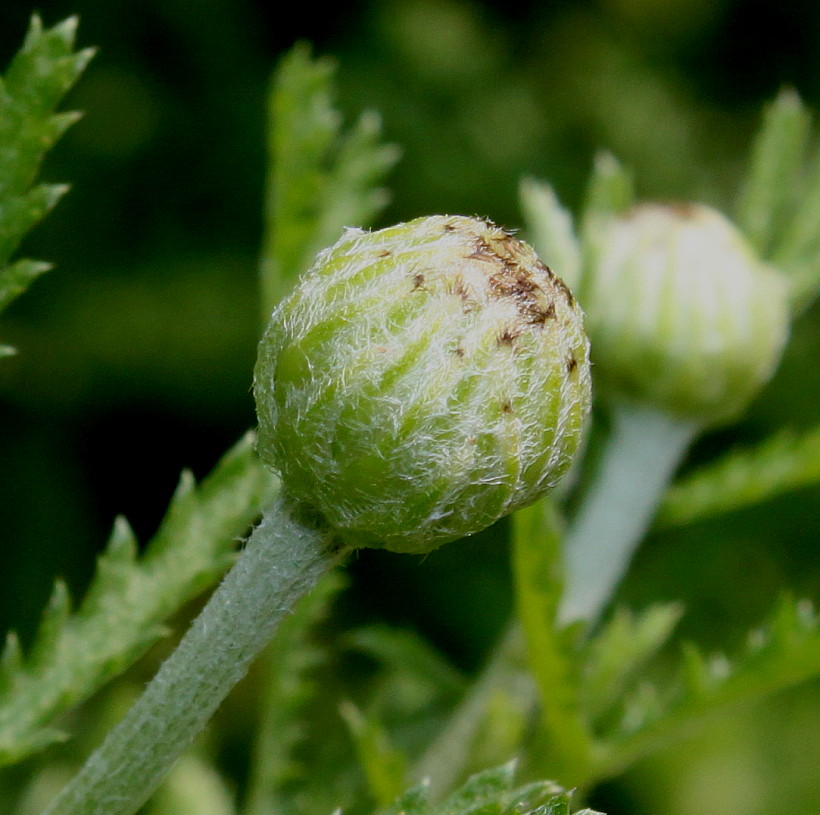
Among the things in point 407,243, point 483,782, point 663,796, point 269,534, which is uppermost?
point 407,243

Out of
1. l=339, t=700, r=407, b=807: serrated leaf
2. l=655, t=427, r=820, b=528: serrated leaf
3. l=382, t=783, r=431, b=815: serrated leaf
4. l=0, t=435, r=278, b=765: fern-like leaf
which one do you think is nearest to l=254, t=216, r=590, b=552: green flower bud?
l=382, t=783, r=431, b=815: serrated leaf

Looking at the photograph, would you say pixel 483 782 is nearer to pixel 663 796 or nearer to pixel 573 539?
pixel 573 539

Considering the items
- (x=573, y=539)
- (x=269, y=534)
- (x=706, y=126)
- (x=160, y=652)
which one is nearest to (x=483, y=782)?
(x=269, y=534)

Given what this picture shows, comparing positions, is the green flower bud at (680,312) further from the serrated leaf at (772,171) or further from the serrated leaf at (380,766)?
the serrated leaf at (380,766)

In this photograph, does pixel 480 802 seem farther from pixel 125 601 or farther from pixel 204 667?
pixel 125 601

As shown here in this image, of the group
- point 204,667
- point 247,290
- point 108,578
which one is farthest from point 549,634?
point 247,290

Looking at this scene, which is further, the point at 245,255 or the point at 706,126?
the point at 706,126

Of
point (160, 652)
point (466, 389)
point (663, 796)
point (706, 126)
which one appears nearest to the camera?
point (466, 389)

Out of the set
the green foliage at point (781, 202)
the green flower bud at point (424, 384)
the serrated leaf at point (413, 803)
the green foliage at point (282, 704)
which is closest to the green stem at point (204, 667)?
the green flower bud at point (424, 384)
